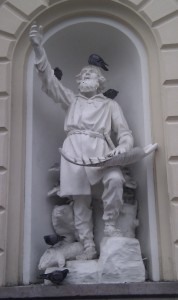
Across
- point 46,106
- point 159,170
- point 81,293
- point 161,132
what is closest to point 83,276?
Answer: point 81,293

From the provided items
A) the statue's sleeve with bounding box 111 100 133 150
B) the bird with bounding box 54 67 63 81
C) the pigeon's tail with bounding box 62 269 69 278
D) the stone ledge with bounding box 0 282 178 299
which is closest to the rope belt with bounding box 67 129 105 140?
the statue's sleeve with bounding box 111 100 133 150

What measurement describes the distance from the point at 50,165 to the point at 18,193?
48 cm

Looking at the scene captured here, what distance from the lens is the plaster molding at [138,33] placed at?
14.0 ft

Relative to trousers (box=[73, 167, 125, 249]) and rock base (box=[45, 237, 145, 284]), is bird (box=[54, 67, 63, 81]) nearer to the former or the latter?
trousers (box=[73, 167, 125, 249])

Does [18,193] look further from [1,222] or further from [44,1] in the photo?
[44,1]

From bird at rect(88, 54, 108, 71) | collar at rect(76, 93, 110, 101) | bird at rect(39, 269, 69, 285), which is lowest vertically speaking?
bird at rect(39, 269, 69, 285)

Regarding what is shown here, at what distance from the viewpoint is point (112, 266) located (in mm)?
4012

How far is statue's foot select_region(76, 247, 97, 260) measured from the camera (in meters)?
4.27

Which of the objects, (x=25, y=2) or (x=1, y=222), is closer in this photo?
(x=1, y=222)

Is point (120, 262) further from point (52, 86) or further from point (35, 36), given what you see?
point (35, 36)

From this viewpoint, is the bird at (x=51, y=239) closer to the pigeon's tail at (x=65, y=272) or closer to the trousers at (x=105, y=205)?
the trousers at (x=105, y=205)

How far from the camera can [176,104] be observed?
452 centimetres

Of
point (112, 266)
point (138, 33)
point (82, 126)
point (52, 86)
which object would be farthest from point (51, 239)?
point (138, 33)

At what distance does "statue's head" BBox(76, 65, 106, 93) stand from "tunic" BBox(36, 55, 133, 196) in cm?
8
